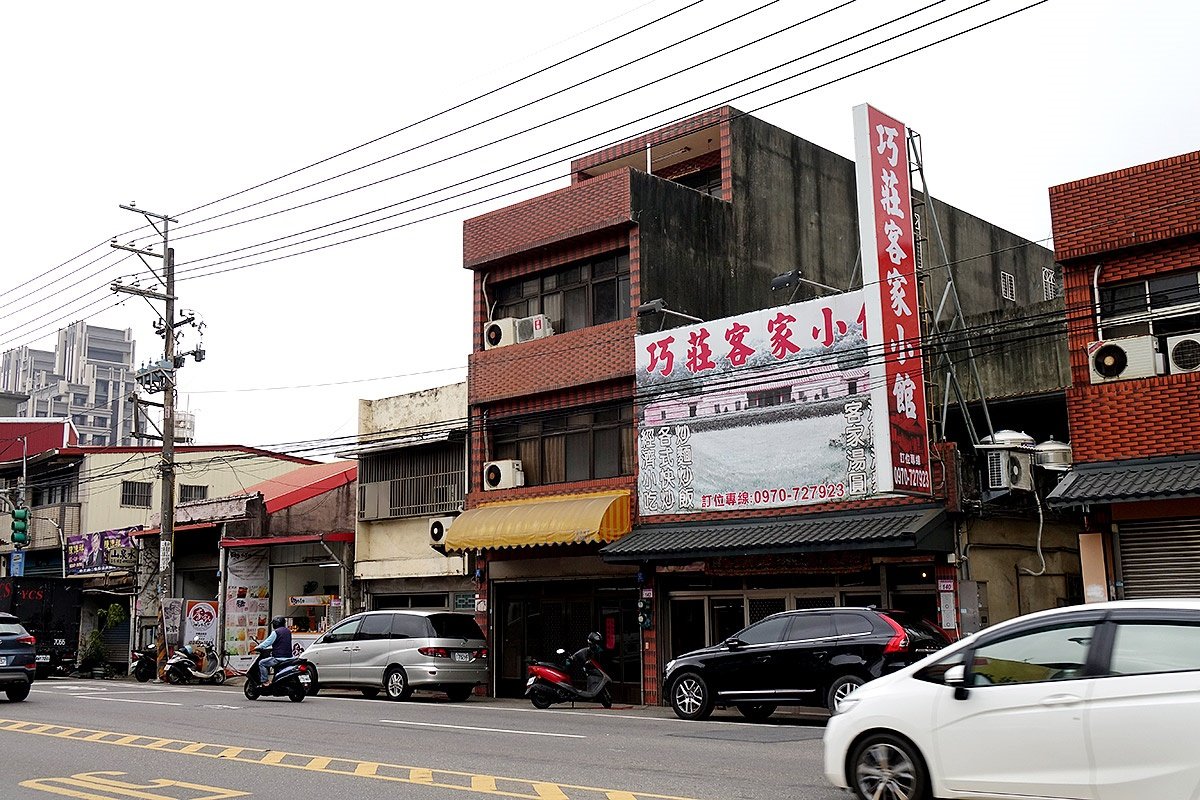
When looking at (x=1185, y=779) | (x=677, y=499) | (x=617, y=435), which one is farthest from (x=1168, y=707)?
(x=617, y=435)

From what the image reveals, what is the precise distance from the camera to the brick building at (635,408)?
2175 cm

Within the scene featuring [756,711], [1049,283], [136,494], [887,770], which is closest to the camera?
[887,770]

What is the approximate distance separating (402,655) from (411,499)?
22.4 feet

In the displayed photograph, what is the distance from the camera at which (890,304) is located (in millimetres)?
20469

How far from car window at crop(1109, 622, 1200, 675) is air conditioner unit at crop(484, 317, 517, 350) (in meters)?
20.3

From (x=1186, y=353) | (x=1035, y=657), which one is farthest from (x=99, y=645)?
(x=1035, y=657)

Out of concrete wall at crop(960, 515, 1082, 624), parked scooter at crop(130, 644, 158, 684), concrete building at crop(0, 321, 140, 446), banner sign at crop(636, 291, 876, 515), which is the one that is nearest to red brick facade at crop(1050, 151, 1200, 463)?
concrete wall at crop(960, 515, 1082, 624)

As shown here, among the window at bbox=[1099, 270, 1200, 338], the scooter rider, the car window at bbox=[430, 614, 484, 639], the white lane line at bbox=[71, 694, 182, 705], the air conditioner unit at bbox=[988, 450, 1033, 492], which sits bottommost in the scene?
the white lane line at bbox=[71, 694, 182, 705]

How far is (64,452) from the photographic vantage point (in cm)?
4512

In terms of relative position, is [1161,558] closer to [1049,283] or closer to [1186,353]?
[1186,353]

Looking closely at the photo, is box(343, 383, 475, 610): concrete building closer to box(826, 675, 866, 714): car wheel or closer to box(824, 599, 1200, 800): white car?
box(826, 675, 866, 714): car wheel

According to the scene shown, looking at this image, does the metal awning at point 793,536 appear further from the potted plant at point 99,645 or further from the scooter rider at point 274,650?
the potted plant at point 99,645

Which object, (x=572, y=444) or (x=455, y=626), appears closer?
(x=455, y=626)

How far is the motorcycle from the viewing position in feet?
72.5
